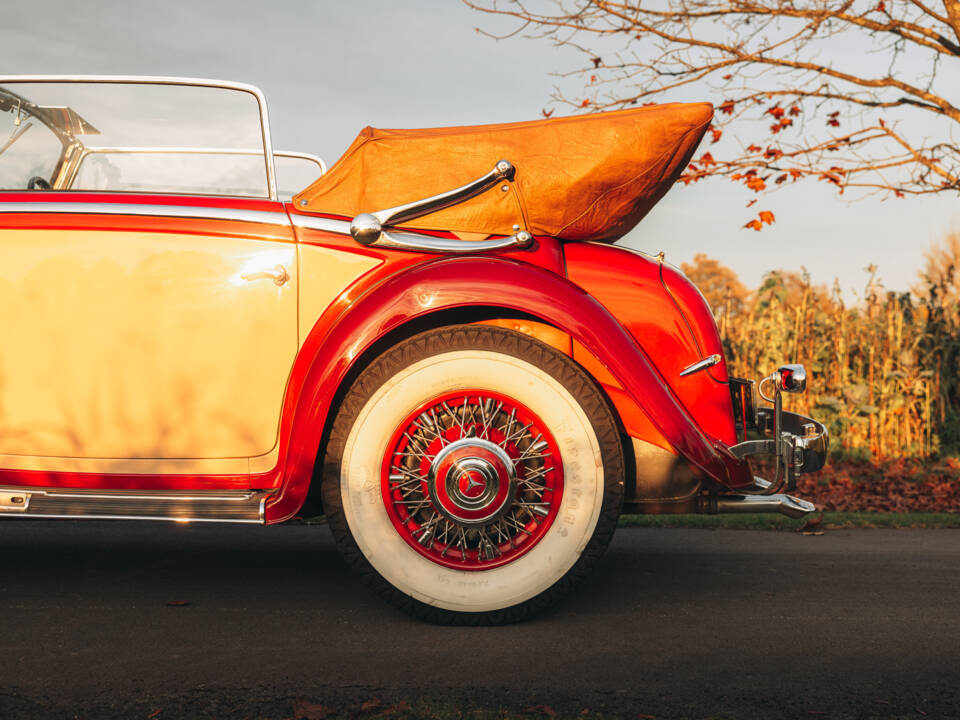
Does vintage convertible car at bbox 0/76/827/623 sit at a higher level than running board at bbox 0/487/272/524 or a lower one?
higher

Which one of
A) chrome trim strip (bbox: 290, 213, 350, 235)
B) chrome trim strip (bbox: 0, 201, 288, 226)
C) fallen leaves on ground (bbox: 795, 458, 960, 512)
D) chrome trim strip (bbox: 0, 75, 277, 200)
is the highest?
chrome trim strip (bbox: 0, 75, 277, 200)

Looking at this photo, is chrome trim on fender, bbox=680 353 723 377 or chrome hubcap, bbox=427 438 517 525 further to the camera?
chrome trim on fender, bbox=680 353 723 377

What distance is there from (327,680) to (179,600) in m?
1.07

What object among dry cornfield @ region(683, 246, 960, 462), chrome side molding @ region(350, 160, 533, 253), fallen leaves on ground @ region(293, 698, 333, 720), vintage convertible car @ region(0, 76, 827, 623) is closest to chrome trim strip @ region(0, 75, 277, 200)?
vintage convertible car @ region(0, 76, 827, 623)

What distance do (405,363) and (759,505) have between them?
132cm

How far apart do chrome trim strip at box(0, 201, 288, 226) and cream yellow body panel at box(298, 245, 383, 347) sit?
0.16 metres

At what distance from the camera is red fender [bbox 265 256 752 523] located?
2.92 m

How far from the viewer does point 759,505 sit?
3025 mm

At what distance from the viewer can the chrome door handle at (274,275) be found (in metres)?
3.03

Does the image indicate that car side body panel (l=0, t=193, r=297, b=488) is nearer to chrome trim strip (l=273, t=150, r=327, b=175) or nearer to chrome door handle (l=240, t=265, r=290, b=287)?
chrome door handle (l=240, t=265, r=290, b=287)

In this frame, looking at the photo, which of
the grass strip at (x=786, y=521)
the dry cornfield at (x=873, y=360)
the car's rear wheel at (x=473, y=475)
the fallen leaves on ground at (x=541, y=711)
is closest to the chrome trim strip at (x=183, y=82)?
the car's rear wheel at (x=473, y=475)

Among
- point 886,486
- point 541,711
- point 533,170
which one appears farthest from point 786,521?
point 541,711

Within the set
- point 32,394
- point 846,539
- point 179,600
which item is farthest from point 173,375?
point 846,539

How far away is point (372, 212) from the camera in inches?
123
